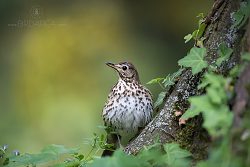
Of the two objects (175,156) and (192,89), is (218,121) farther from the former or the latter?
(192,89)

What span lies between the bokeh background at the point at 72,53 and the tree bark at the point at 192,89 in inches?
148

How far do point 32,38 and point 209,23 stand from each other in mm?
5377

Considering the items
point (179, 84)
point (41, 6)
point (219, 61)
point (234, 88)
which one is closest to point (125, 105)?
point (179, 84)

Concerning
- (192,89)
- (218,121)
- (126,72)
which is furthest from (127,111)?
(218,121)

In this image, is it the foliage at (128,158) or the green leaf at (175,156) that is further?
the green leaf at (175,156)

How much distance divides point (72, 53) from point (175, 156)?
603 centimetres

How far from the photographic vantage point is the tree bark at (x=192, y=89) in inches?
154

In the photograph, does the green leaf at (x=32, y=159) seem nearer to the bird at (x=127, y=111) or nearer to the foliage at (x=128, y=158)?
the foliage at (x=128, y=158)

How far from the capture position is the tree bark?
3.92 meters

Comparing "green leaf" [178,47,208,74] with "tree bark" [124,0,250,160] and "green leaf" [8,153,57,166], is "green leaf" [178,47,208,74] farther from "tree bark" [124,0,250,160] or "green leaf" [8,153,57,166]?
"green leaf" [8,153,57,166]

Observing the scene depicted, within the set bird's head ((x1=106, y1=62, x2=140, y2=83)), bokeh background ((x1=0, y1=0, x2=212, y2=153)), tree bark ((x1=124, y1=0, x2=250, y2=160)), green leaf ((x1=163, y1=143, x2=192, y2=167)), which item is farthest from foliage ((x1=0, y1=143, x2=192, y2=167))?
bokeh background ((x1=0, y1=0, x2=212, y2=153))

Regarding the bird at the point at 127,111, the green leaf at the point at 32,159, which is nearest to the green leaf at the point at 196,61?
the green leaf at the point at 32,159

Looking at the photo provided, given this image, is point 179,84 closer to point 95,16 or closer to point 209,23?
point 209,23

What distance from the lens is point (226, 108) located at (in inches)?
115
